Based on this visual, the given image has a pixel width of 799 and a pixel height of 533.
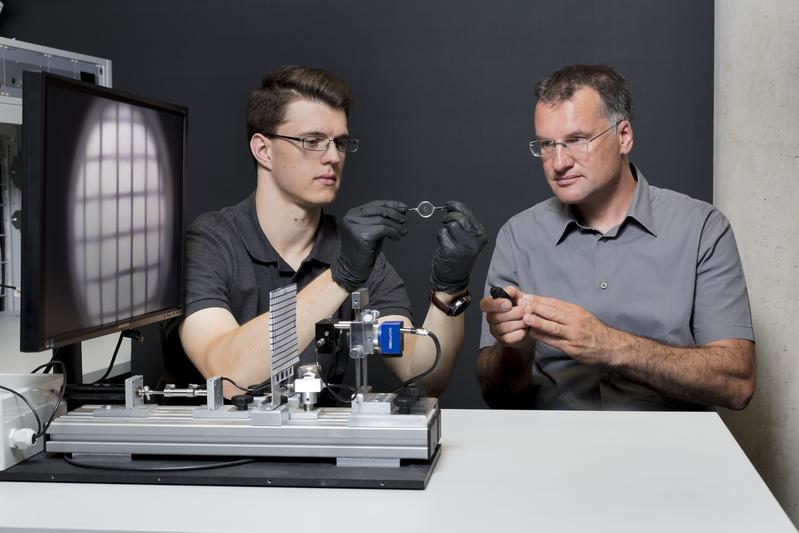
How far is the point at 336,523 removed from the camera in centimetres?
113

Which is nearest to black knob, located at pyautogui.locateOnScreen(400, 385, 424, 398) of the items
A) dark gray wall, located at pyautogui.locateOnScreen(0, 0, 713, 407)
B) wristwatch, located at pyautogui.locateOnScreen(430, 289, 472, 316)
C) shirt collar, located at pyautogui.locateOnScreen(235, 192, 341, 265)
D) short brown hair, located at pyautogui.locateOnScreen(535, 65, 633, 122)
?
wristwatch, located at pyautogui.locateOnScreen(430, 289, 472, 316)

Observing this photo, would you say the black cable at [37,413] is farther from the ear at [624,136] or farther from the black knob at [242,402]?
the ear at [624,136]

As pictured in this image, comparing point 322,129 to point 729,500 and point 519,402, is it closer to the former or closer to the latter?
point 519,402

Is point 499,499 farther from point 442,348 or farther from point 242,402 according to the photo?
point 442,348

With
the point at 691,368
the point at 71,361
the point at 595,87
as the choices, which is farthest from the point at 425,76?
the point at 71,361

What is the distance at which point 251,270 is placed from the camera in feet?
7.12

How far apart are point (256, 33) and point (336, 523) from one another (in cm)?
250

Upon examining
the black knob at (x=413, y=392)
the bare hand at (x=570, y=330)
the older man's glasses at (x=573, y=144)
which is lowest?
the black knob at (x=413, y=392)

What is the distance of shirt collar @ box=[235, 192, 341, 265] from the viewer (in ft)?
7.16

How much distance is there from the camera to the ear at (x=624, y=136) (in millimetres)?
2275

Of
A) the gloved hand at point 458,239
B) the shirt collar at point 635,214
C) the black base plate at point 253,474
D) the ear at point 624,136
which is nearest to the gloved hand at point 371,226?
the gloved hand at point 458,239

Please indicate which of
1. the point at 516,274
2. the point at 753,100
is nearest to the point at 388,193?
the point at 516,274

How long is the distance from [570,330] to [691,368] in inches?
12.2

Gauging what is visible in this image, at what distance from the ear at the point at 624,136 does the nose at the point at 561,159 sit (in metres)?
0.16
